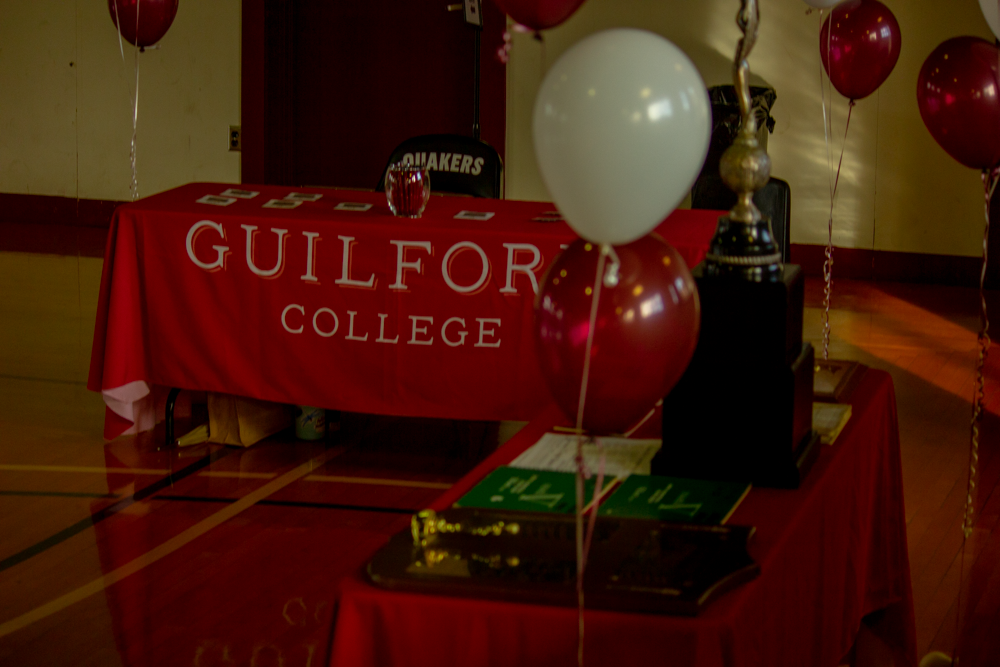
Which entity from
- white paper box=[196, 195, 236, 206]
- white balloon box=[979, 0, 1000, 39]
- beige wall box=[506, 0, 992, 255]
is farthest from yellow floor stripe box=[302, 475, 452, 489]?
beige wall box=[506, 0, 992, 255]

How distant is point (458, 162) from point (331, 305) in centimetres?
110

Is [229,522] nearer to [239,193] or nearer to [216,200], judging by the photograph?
[216,200]

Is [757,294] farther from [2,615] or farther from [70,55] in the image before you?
[70,55]

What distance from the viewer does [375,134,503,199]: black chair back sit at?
159 inches

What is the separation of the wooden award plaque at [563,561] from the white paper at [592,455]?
21 cm

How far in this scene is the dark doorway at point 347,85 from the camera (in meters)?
6.98

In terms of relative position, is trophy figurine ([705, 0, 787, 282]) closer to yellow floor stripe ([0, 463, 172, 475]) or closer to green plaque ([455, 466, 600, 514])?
green plaque ([455, 466, 600, 514])

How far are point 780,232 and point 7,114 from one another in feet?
20.5

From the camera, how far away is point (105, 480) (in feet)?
10.4

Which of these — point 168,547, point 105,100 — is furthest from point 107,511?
point 105,100

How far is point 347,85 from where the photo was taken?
7223mm

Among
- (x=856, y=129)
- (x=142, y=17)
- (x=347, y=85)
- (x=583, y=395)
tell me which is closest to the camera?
(x=583, y=395)

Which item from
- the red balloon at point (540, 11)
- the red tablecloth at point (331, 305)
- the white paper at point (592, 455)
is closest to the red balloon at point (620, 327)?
the white paper at point (592, 455)

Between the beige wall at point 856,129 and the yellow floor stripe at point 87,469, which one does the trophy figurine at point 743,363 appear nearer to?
the yellow floor stripe at point 87,469
